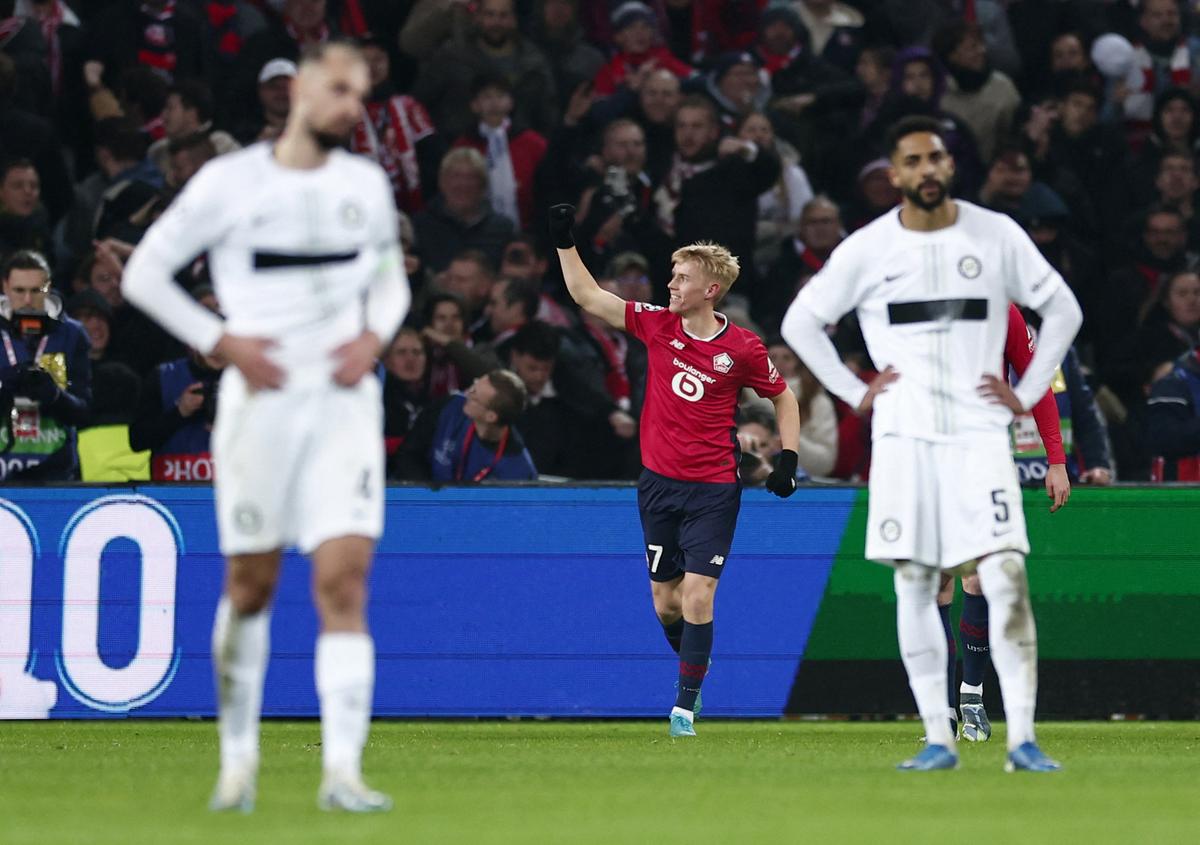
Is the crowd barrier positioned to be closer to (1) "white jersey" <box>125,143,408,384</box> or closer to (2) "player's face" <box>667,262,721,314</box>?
(2) "player's face" <box>667,262,721,314</box>

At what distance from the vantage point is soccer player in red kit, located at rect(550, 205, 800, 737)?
11.9 metres

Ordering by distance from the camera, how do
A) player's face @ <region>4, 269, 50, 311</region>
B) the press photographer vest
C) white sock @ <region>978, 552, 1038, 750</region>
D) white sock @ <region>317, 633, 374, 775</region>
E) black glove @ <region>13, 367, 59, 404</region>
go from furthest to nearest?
the press photographer vest < player's face @ <region>4, 269, 50, 311</region> < black glove @ <region>13, 367, 59, 404</region> < white sock @ <region>978, 552, 1038, 750</region> < white sock @ <region>317, 633, 374, 775</region>

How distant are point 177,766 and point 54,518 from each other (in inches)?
156

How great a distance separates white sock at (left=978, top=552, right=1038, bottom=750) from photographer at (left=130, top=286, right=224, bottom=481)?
644 centimetres

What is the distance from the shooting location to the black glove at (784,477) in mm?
11555

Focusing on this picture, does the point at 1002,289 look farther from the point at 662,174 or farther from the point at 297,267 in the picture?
the point at 662,174

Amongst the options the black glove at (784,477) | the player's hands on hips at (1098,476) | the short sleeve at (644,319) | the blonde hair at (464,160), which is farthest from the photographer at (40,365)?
the player's hands on hips at (1098,476)

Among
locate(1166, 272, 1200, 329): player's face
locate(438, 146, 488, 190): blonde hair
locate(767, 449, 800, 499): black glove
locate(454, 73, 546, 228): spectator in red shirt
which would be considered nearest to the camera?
locate(767, 449, 800, 499): black glove

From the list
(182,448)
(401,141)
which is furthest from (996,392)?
(401,141)

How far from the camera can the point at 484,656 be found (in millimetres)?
13203

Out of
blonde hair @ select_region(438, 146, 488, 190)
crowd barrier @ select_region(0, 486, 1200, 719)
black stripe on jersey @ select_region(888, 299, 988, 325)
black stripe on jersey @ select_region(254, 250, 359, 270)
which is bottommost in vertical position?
crowd barrier @ select_region(0, 486, 1200, 719)

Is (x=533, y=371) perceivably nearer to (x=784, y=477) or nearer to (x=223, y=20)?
(x=784, y=477)

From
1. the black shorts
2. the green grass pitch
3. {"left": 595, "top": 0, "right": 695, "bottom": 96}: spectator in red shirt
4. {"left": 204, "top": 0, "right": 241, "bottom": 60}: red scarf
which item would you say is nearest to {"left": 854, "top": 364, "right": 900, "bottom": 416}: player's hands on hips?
the green grass pitch

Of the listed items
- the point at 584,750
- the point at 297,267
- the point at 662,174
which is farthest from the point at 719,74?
the point at 297,267
